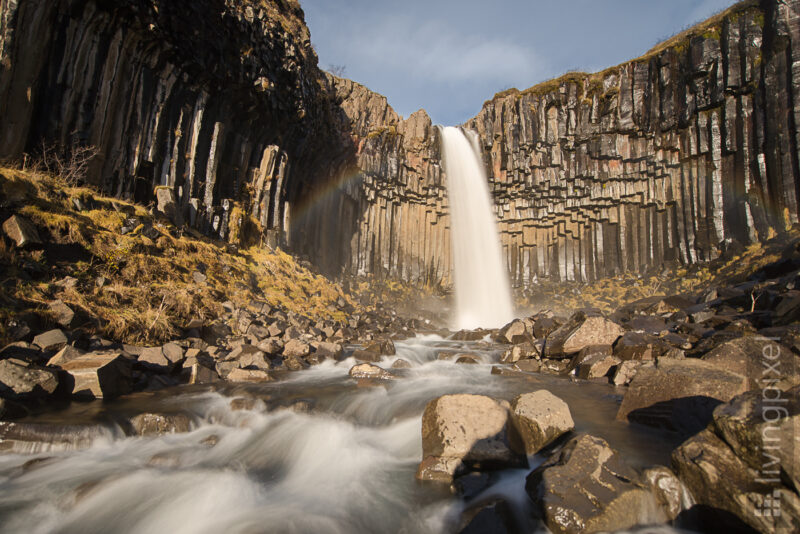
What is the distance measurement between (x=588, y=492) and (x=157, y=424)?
521 centimetres

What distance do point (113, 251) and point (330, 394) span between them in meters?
6.86

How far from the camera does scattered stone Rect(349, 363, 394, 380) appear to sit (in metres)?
8.45

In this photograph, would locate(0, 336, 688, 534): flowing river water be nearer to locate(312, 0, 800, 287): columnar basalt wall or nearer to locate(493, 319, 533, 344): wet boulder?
locate(493, 319, 533, 344): wet boulder

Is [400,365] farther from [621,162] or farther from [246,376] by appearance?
[621,162]

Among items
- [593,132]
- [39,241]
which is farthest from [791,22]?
[39,241]

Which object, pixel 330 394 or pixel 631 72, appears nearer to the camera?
pixel 330 394

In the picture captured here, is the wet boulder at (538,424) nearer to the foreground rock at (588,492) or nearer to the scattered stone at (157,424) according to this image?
the foreground rock at (588,492)

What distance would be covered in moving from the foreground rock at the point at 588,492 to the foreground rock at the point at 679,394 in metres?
2.06

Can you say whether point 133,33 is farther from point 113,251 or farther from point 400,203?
point 400,203

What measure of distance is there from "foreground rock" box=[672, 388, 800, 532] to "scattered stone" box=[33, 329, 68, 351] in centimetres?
856

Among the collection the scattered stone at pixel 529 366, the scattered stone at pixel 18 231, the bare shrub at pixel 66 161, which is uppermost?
the bare shrub at pixel 66 161

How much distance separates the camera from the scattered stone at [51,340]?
19.0 ft

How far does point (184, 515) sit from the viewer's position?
333 cm

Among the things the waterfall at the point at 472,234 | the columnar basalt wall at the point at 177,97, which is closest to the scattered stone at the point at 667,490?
the columnar basalt wall at the point at 177,97
